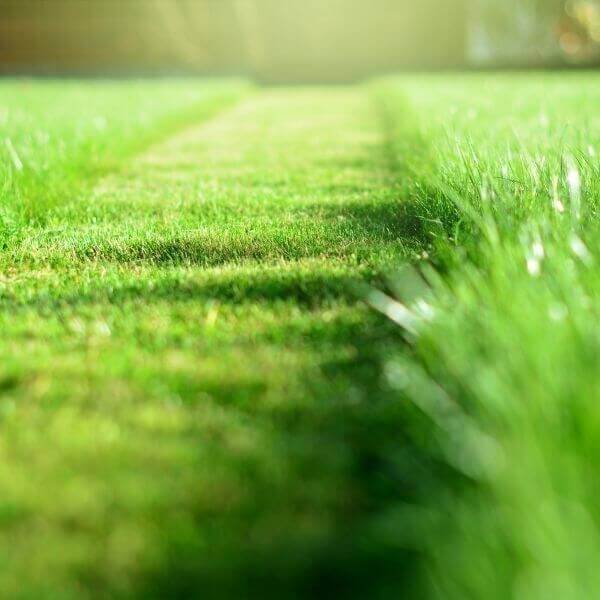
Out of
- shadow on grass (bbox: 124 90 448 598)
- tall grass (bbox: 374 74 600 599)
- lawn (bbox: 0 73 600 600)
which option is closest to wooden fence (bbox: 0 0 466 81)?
lawn (bbox: 0 73 600 600)

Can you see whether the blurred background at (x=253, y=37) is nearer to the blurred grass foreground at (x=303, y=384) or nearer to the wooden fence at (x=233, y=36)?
the wooden fence at (x=233, y=36)

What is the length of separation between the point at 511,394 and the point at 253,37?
93.0ft

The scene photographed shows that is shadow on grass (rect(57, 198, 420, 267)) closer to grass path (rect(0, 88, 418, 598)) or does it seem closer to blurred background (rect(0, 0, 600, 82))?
grass path (rect(0, 88, 418, 598))

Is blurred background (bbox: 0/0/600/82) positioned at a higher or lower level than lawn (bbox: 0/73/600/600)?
higher

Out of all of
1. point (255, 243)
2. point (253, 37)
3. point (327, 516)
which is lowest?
point (327, 516)

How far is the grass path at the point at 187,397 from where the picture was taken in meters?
1.59

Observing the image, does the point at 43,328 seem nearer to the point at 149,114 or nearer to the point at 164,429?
the point at 164,429

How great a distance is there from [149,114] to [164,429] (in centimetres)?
783

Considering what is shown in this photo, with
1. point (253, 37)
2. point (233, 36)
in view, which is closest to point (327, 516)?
point (233, 36)

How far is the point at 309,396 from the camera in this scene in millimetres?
2225

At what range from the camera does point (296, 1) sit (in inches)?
1154

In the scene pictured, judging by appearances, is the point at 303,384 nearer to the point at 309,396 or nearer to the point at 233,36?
the point at 309,396

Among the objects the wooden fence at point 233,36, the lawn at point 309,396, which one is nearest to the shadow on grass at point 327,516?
the lawn at point 309,396

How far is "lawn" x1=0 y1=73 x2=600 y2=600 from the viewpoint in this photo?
1.53 metres
